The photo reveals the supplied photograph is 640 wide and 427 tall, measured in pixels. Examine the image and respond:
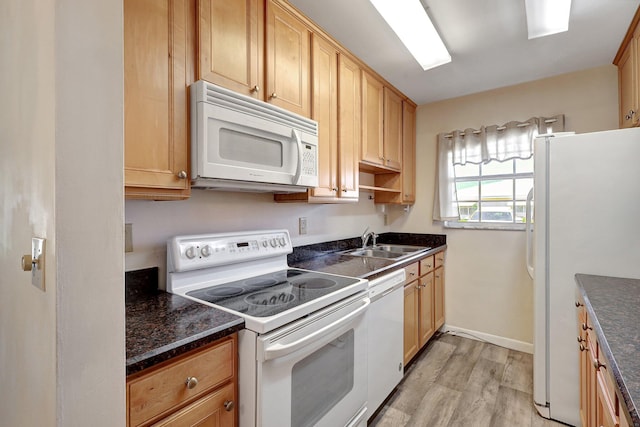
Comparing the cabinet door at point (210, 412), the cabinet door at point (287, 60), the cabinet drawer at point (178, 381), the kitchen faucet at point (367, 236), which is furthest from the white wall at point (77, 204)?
the kitchen faucet at point (367, 236)

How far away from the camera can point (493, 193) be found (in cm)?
291

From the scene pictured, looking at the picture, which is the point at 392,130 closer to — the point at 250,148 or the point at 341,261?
the point at 341,261

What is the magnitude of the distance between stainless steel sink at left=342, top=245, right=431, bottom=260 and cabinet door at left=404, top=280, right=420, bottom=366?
14.6 inches

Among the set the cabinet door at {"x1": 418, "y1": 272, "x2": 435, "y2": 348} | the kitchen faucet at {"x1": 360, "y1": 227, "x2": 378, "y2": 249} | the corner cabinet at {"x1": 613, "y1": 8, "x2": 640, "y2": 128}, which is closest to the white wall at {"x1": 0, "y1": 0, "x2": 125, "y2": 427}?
the cabinet door at {"x1": 418, "y1": 272, "x2": 435, "y2": 348}

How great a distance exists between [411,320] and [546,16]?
6.86 ft

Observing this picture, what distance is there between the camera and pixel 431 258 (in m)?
2.72

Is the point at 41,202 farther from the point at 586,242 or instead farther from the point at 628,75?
the point at 628,75

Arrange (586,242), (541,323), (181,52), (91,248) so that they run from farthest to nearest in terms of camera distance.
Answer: (541,323)
(586,242)
(181,52)
(91,248)

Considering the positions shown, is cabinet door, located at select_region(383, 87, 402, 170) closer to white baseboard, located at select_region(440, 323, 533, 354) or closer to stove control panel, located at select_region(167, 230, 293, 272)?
stove control panel, located at select_region(167, 230, 293, 272)

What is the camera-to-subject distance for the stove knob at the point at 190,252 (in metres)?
1.40

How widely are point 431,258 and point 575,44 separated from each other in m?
1.82

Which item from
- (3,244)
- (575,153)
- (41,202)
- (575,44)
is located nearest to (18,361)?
(3,244)

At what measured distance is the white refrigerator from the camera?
1.66 meters

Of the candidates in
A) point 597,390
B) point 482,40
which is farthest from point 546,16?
point 597,390
